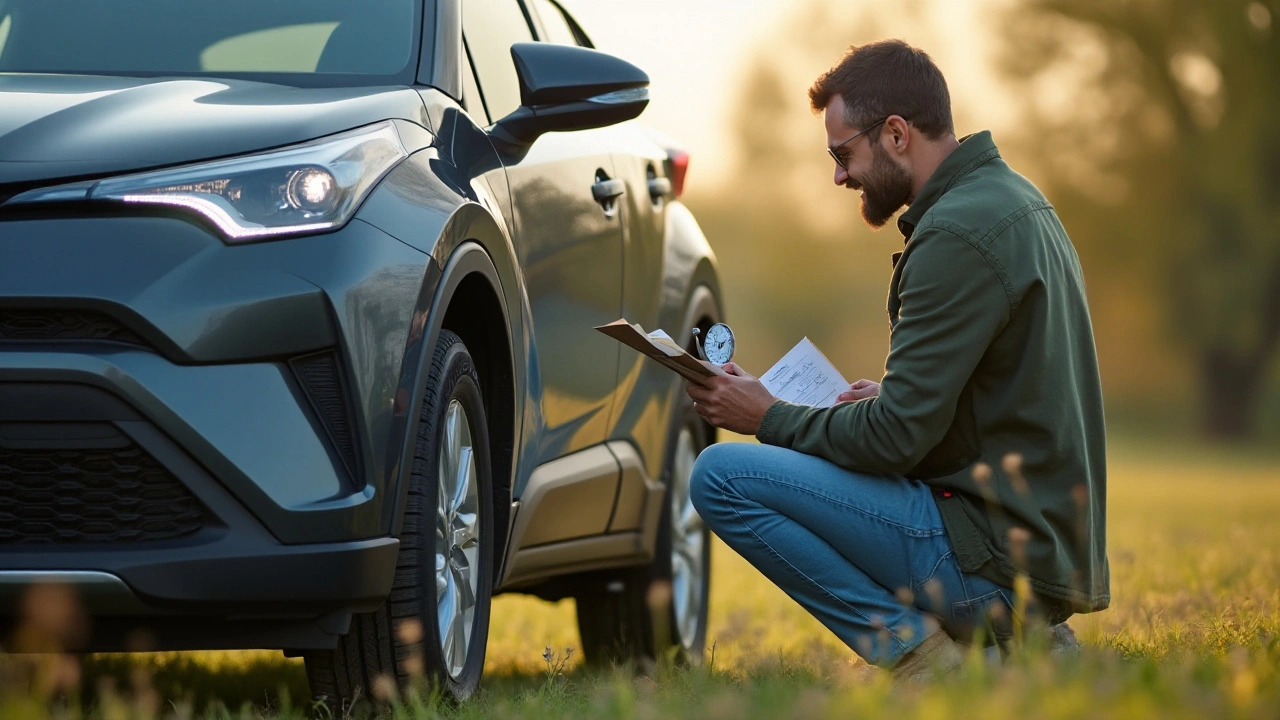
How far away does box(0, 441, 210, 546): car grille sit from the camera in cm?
279

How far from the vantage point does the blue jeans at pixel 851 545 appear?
3588 millimetres

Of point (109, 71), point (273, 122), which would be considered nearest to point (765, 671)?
point (273, 122)

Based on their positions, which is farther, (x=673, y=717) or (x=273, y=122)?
(x=273, y=122)

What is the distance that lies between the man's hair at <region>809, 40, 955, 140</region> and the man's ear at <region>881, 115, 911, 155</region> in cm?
2

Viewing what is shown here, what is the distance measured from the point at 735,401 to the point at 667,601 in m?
1.49

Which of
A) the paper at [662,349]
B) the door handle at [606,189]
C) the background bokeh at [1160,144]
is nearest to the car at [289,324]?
the door handle at [606,189]

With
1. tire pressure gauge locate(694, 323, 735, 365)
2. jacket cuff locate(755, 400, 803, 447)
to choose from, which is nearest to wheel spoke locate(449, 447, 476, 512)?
jacket cuff locate(755, 400, 803, 447)

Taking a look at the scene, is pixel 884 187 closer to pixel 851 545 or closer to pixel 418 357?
pixel 851 545

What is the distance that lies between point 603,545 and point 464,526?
1.11 meters

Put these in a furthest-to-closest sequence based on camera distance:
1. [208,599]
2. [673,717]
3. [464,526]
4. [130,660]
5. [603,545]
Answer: [130,660]
[603,545]
[464,526]
[208,599]
[673,717]

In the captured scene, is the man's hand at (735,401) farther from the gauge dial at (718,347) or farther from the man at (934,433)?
the gauge dial at (718,347)

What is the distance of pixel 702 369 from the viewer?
3.76 meters

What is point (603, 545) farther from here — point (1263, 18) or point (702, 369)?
point (1263, 18)

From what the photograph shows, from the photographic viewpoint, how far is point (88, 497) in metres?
2.81
